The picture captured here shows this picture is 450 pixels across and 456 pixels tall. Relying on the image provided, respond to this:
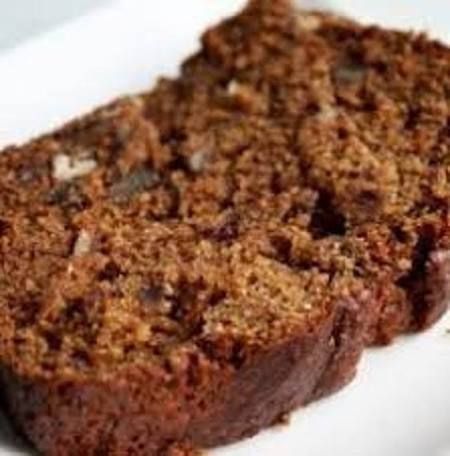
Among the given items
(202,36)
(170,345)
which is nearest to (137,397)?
(170,345)

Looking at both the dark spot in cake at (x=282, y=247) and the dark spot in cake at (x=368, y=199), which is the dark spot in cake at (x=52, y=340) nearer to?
the dark spot in cake at (x=282, y=247)

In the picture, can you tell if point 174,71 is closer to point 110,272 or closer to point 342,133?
point 342,133

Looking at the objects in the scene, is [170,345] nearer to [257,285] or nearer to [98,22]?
[257,285]

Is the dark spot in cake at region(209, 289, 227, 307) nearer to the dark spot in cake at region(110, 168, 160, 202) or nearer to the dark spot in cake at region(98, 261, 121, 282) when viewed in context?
the dark spot in cake at region(98, 261, 121, 282)

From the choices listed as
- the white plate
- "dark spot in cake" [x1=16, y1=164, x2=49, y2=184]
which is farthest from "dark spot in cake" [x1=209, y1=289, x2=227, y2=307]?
"dark spot in cake" [x1=16, y1=164, x2=49, y2=184]

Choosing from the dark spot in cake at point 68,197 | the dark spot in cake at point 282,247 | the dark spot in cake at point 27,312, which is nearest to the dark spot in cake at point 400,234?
the dark spot in cake at point 282,247
